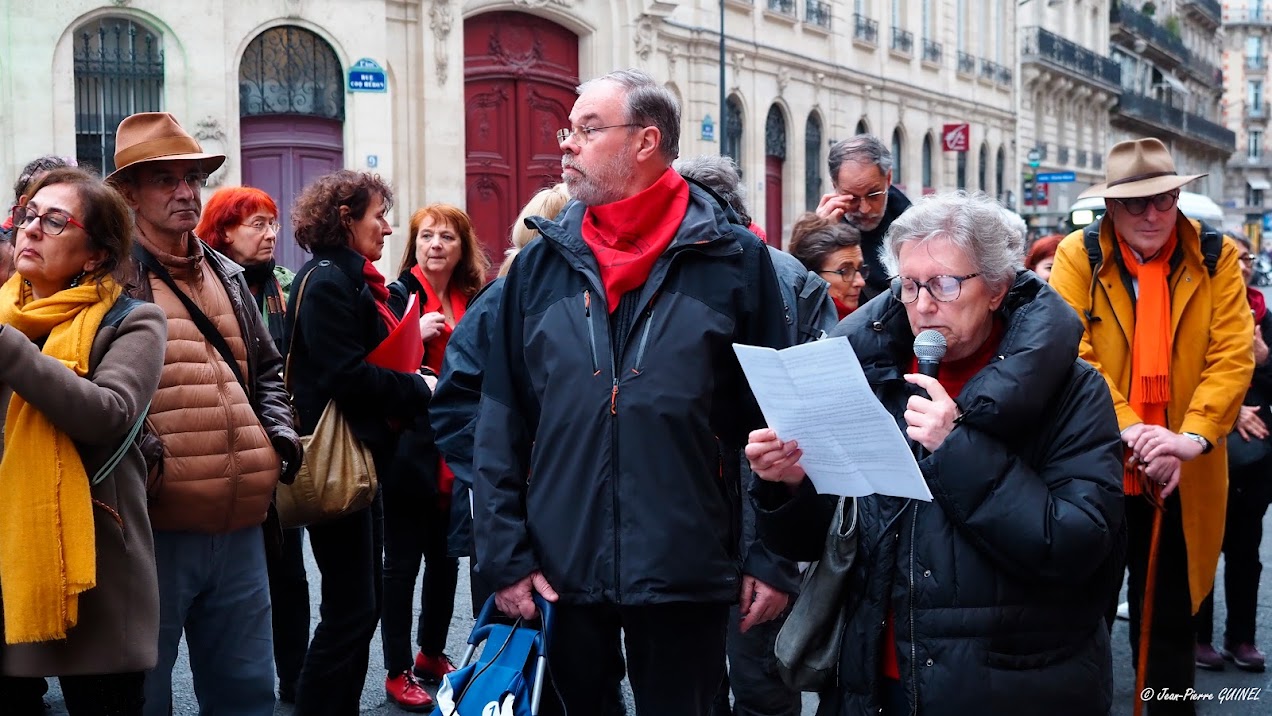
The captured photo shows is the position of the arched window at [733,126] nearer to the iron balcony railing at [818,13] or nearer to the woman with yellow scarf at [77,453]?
the iron balcony railing at [818,13]

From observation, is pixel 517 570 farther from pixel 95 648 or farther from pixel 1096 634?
pixel 1096 634

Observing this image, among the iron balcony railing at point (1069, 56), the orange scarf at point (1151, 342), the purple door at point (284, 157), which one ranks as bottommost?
the orange scarf at point (1151, 342)

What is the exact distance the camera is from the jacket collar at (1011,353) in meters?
2.89

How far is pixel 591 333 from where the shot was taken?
3324 millimetres

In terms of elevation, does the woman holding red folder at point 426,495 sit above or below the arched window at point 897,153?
below

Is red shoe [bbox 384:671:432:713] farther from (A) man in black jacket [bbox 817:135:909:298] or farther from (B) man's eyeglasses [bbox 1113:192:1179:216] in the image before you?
(B) man's eyeglasses [bbox 1113:192:1179:216]

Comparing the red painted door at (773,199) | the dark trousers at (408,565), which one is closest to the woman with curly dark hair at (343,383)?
the dark trousers at (408,565)

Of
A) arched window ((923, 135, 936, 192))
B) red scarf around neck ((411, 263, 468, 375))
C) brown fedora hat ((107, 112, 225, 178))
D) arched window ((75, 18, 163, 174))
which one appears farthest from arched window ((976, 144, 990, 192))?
brown fedora hat ((107, 112, 225, 178))

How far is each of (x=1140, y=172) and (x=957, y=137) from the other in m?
28.8

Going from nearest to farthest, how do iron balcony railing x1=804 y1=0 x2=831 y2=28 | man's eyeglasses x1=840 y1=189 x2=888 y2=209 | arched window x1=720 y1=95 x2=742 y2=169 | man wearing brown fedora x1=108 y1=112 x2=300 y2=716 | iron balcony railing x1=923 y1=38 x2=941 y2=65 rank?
man wearing brown fedora x1=108 y1=112 x2=300 y2=716 < man's eyeglasses x1=840 y1=189 x2=888 y2=209 < arched window x1=720 y1=95 x2=742 y2=169 < iron balcony railing x1=804 y1=0 x2=831 y2=28 < iron balcony railing x1=923 y1=38 x2=941 y2=65

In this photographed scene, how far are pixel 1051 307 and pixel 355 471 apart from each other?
2.57 m

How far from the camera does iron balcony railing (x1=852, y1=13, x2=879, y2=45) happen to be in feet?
97.4

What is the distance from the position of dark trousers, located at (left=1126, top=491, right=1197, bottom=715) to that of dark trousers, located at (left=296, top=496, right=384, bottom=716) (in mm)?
2610

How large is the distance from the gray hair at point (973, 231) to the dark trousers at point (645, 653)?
3.25 feet
